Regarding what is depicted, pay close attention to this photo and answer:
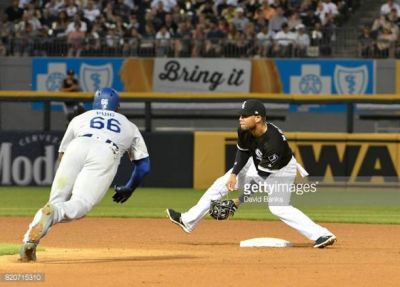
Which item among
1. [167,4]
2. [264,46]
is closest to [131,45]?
[167,4]

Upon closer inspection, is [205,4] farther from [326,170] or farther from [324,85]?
[326,170]

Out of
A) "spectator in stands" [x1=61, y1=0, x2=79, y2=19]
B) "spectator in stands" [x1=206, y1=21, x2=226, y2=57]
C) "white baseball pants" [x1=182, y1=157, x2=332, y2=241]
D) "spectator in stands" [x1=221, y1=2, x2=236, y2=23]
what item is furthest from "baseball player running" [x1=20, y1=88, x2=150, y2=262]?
"spectator in stands" [x1=61, y1=0, x2=79, y2=19]

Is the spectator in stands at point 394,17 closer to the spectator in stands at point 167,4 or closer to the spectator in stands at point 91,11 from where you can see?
the spectator in stands at point 167,4

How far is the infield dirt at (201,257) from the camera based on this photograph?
9719 mm

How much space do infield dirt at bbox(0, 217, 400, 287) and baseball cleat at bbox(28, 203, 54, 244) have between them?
28cm

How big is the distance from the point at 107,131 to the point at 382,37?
16568 mm

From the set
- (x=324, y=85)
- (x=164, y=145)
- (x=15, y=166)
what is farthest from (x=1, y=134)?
(x=324, y=85)

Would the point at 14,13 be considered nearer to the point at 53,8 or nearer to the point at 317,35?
the point at 53,8

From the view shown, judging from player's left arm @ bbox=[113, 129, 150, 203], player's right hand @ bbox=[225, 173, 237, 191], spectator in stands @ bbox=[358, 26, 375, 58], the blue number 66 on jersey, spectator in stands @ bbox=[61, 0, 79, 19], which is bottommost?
spectator in stands @ bbox=[358, 26, 375, 58]

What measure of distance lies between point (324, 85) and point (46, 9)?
23.5ft

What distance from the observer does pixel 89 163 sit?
10805 mm

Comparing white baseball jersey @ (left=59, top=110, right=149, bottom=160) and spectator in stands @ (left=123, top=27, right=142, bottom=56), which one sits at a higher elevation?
white baseball jersey @ (left=59, top=110, right=149, bottom=160)

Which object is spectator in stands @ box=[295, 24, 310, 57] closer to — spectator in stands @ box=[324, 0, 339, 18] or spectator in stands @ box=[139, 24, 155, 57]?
spectator in stands @ box=[324, 0, 339, 18]

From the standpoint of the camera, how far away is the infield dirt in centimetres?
972
